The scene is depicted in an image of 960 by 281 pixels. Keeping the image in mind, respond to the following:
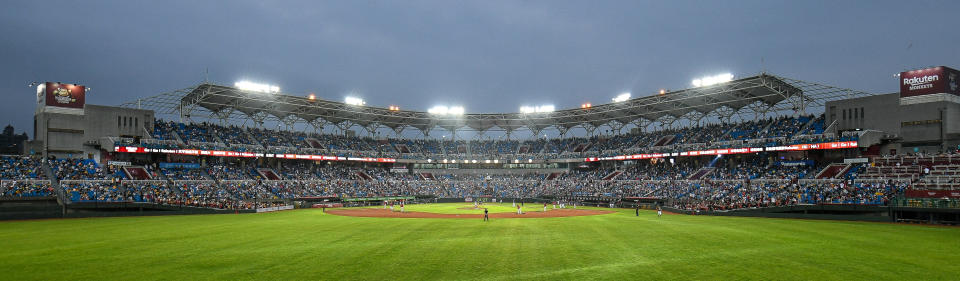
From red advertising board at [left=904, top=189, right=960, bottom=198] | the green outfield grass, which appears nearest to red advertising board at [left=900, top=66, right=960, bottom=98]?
red advertising board at [left=904, top=189, right=960, bottom=198]

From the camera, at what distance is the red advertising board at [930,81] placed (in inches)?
1793

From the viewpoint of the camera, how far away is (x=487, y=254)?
18.0 metres

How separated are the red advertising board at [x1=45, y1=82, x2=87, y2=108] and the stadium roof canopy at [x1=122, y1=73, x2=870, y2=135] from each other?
5.65 metres

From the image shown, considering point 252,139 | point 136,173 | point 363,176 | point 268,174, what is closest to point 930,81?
point 363,176

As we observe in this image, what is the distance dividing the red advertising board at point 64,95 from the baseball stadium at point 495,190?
224 mm

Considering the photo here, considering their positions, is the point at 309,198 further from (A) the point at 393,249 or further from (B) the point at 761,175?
(B) the point at 761,175

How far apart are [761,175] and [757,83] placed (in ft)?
34.3

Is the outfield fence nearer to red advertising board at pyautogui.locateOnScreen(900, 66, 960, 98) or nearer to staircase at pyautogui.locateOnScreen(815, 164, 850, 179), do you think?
staircase at pyautogui.locateOnScreen(815, 164, 850, 179)

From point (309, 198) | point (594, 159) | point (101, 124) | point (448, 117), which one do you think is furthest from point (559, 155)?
point (101, 124)

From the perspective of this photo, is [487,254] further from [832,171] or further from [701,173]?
Result: [701,173]

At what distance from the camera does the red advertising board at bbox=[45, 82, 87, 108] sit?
167ft

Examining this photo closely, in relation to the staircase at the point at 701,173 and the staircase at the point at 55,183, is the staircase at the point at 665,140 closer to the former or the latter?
the staircase at the point at 701,173

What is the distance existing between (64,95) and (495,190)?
2295 inches

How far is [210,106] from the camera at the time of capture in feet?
218
